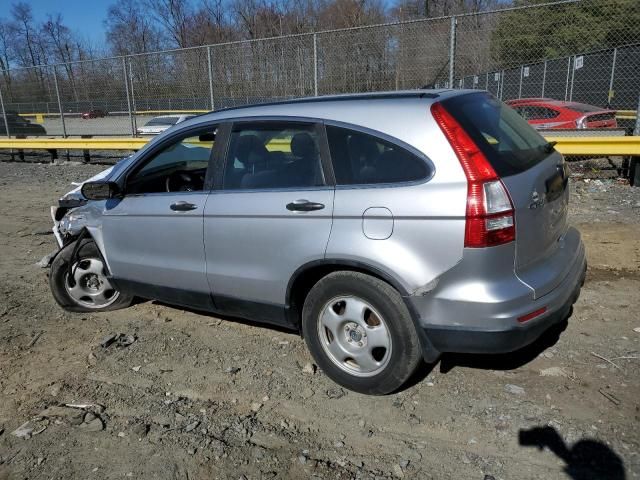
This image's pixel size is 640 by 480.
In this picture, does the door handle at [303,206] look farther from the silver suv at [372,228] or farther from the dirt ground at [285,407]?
the dirt ground at [285,407]

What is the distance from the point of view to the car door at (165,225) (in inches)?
148

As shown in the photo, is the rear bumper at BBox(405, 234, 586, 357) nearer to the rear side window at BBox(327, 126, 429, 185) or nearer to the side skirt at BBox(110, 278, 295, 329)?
the rear side window at BBox(327, 126, 429, 185)

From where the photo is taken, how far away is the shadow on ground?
8.13ft

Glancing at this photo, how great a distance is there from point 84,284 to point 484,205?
3605 millimetres

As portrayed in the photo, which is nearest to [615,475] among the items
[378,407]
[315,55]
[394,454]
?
[394,454]

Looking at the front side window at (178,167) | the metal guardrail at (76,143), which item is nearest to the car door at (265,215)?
the front side window at (178,167)

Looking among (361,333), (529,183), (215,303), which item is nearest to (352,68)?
(215,303)

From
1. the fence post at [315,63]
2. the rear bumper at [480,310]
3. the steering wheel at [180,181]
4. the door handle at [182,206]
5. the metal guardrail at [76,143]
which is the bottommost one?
the rear bumper at [480,310]

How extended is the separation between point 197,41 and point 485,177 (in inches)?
1721

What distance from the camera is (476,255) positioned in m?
2.68

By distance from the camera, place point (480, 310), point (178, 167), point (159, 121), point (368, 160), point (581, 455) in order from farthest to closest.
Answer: point (159, 121)
point (178, 167)
point (368, 160)
point (480, 310)
point (581, 455)

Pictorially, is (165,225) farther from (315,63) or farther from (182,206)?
(315,63)

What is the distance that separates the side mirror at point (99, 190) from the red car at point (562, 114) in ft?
33.4

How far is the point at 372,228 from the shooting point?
9.55ft
